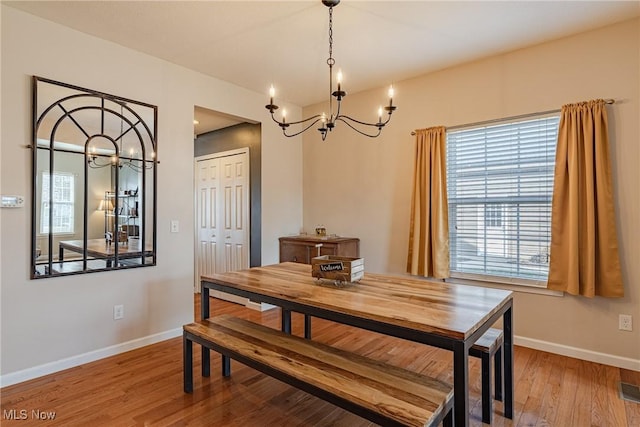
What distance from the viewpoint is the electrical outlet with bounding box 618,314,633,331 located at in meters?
2.61

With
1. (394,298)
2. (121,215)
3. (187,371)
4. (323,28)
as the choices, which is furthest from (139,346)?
(323,28)

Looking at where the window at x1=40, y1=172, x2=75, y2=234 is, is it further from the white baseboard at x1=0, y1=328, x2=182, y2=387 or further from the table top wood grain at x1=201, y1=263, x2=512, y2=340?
the table top wood grain at x1=201, y1=263, x2=512, y2=340

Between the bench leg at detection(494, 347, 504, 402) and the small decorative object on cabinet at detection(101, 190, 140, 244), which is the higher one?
the small decorative object on cabinet at detection(101, 190, 140, 244)

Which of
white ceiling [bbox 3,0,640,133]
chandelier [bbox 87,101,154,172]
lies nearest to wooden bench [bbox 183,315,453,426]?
chandelier [bbox 87,101,154,172]

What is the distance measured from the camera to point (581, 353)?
9.17ft

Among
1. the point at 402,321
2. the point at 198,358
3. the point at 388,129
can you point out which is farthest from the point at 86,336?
the point at 388,129

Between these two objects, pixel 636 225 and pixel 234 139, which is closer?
pixel 636 225

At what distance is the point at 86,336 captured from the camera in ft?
9.04

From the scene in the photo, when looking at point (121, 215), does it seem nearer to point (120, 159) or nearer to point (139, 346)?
point (120, 159)

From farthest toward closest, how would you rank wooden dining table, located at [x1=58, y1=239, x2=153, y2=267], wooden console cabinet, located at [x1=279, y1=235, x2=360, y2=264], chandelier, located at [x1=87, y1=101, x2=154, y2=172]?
wooden console cabinet, located at [x1=279, y1=235, x2=360, y2=264] < chandelier, located at [x1=87, y1=101, x2=154, y2=172] < wooden dining table, located at [x1=58, y1=239, x2=153, y2=267]

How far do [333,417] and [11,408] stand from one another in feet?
6.60

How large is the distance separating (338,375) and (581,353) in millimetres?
2424

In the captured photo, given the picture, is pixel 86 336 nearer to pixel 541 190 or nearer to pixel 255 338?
pixel 255 338

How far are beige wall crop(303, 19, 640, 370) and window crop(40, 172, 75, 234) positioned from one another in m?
2.75
